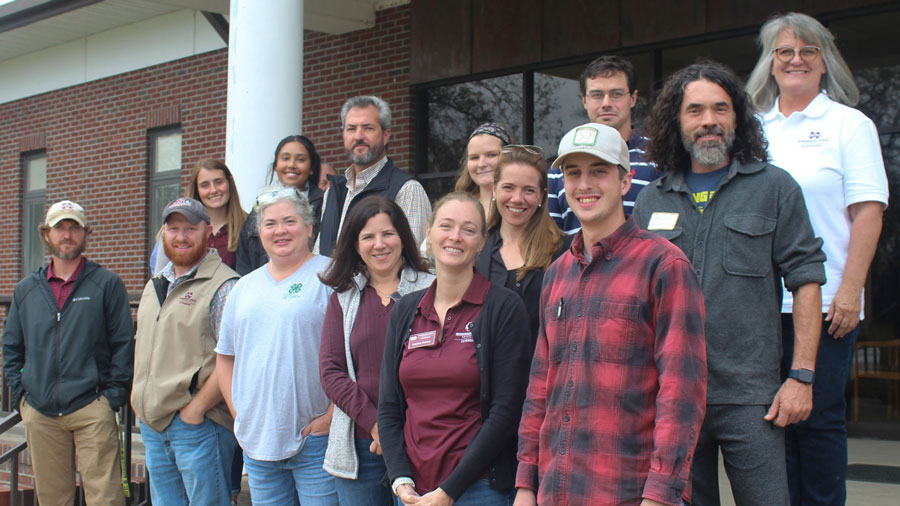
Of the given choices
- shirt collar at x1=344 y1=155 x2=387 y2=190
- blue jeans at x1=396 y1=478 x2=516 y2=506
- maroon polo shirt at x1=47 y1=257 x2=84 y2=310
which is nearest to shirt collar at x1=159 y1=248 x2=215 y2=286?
shirt collar at x1=344 y1=155 x2=387 y2=190

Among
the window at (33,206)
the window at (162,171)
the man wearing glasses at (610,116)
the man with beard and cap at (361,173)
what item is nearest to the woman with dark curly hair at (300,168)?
the man with beard and cap at (361,173)

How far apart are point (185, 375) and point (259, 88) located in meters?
2.46

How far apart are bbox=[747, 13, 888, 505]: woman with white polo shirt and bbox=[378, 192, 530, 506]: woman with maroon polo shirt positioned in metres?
0.93

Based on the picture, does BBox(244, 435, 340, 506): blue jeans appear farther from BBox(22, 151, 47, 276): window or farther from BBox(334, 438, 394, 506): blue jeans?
BBox(22, 151, 47, 276): window

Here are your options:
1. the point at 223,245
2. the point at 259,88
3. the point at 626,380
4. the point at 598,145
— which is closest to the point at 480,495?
the point at 626,380

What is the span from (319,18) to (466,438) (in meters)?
6.54

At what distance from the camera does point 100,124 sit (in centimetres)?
1125

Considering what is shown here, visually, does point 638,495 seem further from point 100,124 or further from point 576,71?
point 100,124

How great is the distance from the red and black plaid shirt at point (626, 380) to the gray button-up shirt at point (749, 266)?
0.32 metres

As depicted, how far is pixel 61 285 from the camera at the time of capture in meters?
5.10

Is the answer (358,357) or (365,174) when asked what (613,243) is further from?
(365,174)

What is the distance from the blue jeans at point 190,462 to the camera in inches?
162

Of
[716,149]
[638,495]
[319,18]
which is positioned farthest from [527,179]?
[319,18]

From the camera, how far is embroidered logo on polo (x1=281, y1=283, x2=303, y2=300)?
372cm
